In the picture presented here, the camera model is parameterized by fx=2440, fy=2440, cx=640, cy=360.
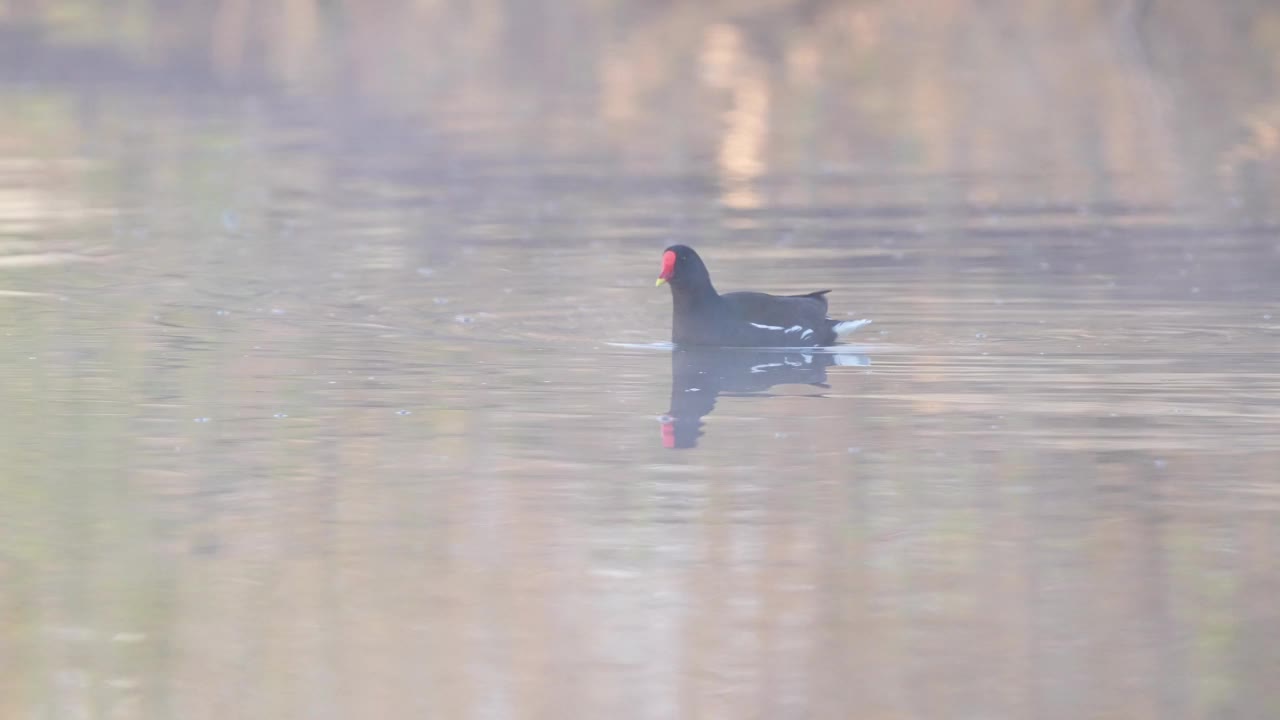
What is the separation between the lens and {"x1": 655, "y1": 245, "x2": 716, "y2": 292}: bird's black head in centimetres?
1138

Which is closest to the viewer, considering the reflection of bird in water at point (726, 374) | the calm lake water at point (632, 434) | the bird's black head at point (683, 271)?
the calm lake water at point (632, 434)

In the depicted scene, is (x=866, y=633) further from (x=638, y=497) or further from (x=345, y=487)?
(x=345, y=487)

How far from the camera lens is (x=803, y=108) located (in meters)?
27.3

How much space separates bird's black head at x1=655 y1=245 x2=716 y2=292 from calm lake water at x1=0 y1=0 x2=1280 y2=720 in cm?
33

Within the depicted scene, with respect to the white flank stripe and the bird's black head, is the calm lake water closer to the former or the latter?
the white flank stripe

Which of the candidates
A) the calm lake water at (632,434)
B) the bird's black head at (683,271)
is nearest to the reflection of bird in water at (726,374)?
the calm lake water at (632,434)

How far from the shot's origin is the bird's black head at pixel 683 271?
37.3ft

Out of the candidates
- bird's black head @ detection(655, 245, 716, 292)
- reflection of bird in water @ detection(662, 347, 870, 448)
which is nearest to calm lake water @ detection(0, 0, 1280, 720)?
reflection of bird in water @ detection(662, 347, 870, 448)

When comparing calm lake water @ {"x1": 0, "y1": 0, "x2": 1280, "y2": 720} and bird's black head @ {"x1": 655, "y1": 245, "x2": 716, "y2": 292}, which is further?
bird's black head @ {"x1": 655, "y1": 245, "x2": 716, "y2": 292}

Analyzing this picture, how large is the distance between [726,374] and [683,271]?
2.37 feet

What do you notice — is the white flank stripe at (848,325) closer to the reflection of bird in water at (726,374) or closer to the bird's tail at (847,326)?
the bird's tail at (847,326)

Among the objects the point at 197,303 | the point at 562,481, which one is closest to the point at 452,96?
the point at 197,303

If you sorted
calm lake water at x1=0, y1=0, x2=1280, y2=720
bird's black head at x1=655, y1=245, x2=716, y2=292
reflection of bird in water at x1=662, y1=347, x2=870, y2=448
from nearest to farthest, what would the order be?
calm lake water at x1=0, y1=0, x2=1280, y2=720
reflection of bird in water at x1=662, y1=347, x2=870, y2=448
bird's black head at x1=655, y1=245, x2=716, y2=292

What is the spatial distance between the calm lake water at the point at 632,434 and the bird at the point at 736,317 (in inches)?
4.9
